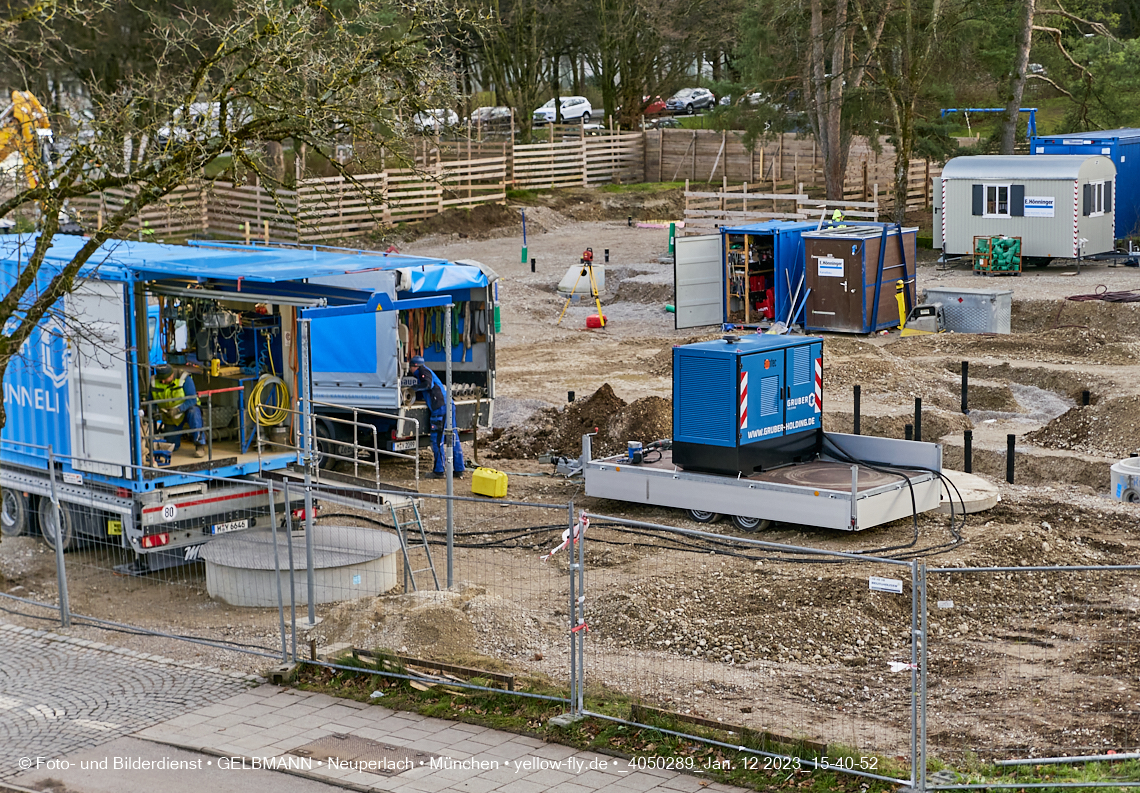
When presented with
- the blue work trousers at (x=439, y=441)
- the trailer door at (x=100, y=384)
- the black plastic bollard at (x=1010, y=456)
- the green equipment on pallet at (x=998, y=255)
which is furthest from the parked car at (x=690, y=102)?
the trailer door at (x=100, y=384)

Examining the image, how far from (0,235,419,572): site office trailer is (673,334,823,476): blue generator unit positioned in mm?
4152

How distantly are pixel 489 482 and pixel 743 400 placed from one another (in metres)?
3.79

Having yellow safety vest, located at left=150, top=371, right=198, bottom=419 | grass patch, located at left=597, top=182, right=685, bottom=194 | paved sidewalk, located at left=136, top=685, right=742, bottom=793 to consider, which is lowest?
paved sidewalk, located at left=136, top=685, right=742, bottom=793

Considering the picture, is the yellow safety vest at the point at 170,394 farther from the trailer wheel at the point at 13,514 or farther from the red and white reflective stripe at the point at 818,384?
the red and white reflective stripe at the point at 818,384

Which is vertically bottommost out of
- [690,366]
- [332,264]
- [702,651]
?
[702,651]

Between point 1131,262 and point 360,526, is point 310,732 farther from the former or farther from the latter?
point 1131,262

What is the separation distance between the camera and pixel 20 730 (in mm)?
10250

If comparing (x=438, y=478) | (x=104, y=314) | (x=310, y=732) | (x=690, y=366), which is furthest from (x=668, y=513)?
(x=310, y=732)

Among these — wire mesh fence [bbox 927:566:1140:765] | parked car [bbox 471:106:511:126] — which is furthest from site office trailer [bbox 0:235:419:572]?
parked car [bbox 471:106:511:126]

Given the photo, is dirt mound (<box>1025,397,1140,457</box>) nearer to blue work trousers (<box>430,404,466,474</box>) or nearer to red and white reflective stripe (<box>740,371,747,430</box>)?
red and white reflective stripe (<box>740,371,747,430</box>)

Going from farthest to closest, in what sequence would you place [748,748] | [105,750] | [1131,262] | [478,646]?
[1131,262] < [478,646] < [105,750] < [748,748]

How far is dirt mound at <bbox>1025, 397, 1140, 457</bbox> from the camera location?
19.7 metres

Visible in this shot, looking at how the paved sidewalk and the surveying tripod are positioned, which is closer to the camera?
the paved sidewalk

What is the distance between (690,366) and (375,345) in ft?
14.9
